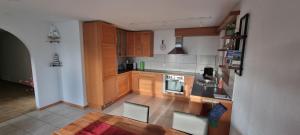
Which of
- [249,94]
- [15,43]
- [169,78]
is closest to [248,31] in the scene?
[249,94]

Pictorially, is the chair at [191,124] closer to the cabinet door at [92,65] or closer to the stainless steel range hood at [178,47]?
the cabinet door at [92,65]

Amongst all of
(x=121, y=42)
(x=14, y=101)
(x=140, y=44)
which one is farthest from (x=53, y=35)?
(x=140, y=44)

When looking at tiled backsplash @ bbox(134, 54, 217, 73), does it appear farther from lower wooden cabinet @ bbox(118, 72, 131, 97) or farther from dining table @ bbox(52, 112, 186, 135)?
dining table @ bbox(52, 112, 186, 135)

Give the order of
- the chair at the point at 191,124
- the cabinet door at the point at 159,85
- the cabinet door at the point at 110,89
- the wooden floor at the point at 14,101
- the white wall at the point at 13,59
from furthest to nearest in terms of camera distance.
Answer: the white wall at the point at 13,59, the cabinet door at the point at 159,85, the cabinet door at the point at 110,89, the wooden floor at the point at 14,101, the chair at the point at 191,124

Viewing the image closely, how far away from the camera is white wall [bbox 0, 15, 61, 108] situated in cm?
263

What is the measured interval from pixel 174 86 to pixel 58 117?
301cm

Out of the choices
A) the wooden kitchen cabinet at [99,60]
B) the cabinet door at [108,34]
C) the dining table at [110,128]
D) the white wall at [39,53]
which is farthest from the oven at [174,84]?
the white wall at [39,53]

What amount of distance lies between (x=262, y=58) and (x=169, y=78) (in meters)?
2.85

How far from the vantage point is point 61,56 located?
3379 millimetres

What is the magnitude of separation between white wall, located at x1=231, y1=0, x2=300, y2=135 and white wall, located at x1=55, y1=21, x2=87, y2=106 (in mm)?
3235

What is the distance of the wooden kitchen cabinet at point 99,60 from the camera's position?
3002mm

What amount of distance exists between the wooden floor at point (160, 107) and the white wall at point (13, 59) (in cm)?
391

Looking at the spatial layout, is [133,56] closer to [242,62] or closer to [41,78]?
[41,78]

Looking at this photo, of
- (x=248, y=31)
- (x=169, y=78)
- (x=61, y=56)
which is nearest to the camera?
(x=248, y=31)
